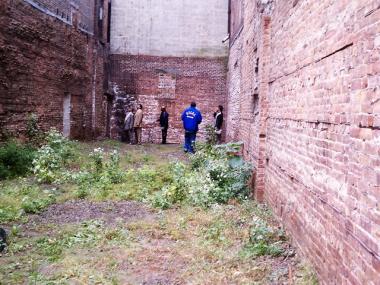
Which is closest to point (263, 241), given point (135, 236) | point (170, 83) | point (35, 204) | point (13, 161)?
point (135, 236)

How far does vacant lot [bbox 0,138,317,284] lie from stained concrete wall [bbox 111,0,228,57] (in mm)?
12021

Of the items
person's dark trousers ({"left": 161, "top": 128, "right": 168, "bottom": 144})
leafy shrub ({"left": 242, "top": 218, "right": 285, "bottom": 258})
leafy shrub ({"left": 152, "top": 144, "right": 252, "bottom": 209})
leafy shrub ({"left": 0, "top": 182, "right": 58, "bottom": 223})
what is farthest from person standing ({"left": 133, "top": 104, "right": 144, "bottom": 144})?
leafy shrub ({"left": 242, "top": 218, "right": 285, "bottom": 258})

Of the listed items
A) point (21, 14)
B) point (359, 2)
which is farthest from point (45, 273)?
point (21, 14)

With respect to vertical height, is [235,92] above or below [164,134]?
above

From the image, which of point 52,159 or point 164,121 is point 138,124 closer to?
point 164,121

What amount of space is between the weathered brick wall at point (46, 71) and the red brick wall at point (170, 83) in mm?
1480

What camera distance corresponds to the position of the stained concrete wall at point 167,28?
20188 millimetres

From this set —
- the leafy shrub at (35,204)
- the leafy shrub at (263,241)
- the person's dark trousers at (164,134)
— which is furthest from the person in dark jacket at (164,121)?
the leafy shrub at (263,241)

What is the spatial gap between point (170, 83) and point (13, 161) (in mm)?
11068

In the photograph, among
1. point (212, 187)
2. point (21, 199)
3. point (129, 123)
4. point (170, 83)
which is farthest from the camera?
point (170, 83)

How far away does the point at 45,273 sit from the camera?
4.53 metres

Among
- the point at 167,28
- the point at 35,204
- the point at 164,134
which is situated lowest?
the point at 35,204

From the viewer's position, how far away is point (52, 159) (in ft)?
32.9

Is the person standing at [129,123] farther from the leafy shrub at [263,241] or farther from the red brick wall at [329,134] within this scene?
the leafy shrub at [263,241]
